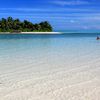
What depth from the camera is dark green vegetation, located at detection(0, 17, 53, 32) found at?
330 ft

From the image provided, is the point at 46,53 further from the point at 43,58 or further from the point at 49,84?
the point at 49,84

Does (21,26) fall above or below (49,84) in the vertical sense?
above

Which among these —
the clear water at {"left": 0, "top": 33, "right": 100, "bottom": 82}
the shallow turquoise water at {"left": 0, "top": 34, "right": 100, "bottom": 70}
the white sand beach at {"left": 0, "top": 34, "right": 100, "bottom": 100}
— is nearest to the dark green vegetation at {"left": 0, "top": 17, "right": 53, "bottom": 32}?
the shallow turquoise water at {"left": 0, "top": 34, "right": 100, "bottom": 70}

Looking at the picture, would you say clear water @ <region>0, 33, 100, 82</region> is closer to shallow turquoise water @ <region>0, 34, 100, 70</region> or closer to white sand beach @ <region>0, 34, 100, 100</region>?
shallow turquoise water @ <region>0, 34, 100, 70</region>

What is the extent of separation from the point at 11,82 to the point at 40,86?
1084mm

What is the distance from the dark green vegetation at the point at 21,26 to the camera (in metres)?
101

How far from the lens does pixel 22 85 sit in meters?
8.04

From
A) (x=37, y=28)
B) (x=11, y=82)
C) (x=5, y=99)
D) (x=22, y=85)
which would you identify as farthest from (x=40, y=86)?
(x=37, y=28)

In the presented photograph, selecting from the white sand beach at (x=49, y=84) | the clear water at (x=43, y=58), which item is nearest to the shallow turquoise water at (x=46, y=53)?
the clear water at (x=43, y=58)

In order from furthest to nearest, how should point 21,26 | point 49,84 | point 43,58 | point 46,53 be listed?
point 21,26, point 46,53, point 43,58, point 49,84

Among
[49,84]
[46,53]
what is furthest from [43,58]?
[49,84]

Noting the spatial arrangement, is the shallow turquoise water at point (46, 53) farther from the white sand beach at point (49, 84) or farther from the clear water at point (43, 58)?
the white sand beach at point (49, 84)

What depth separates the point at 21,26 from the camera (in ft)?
347

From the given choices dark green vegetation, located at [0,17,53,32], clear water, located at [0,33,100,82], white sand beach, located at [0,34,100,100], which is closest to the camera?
white sand beach, located at [0,34,100,100]
